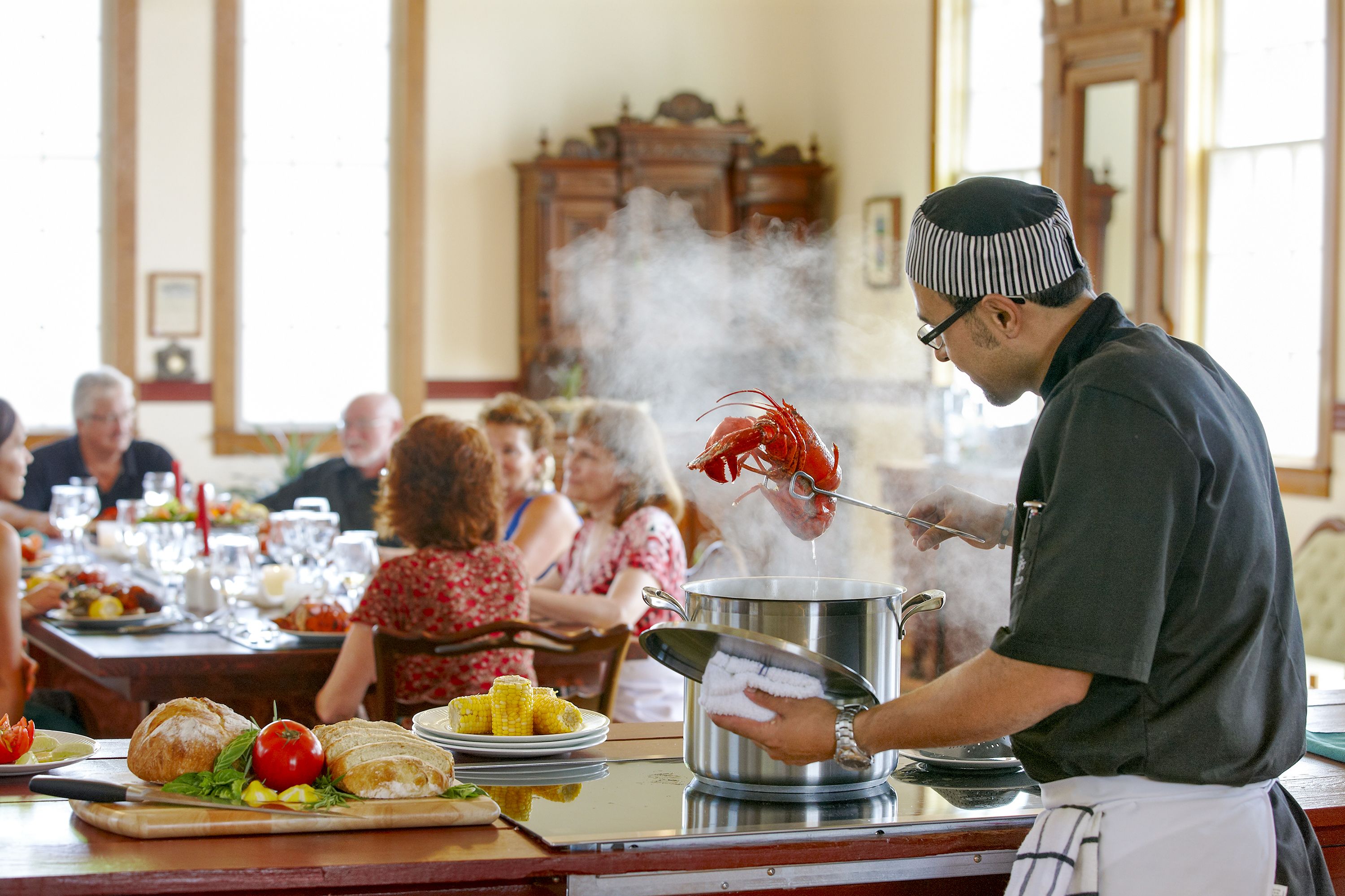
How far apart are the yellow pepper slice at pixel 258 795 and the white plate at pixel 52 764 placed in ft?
1.09

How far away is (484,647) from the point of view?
260 centimetres

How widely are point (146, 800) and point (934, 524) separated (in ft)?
3.23

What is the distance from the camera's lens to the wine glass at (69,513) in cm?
434

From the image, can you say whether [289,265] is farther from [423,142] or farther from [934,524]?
[934,524]

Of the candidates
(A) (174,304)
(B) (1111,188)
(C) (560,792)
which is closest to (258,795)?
(C) (560,792)

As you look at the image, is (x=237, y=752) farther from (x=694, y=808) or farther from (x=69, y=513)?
(x=69, y=513)

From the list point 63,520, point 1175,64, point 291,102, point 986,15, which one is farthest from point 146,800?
point 291,102

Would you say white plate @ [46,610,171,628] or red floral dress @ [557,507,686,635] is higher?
red floral dress @ [557,507,686,635]

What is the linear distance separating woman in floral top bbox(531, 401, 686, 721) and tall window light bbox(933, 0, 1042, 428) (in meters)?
3.68

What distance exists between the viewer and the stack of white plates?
179 centimetres

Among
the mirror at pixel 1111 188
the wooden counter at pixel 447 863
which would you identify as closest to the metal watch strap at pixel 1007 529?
the wooden counter at pixel 447 863

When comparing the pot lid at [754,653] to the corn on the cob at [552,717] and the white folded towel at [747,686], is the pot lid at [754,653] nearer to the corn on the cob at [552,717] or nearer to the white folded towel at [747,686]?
the white folded towel at [747,686]

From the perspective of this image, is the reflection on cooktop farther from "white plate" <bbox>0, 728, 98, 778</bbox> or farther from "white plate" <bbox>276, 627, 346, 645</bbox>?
"white plate" <bbox>276, 627, 346, 645</bbox>

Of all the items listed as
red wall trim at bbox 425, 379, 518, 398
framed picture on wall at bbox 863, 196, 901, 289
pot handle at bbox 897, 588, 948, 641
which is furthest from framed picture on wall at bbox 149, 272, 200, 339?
pot handle at bbox 897, 588, 948, 641
